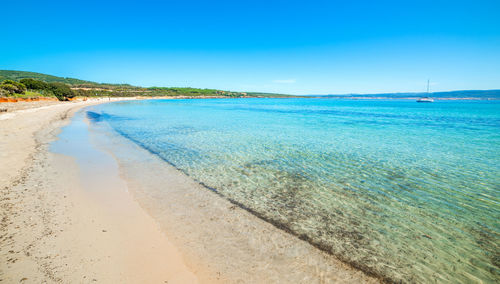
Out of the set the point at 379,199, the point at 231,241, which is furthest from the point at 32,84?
the point at 379,199

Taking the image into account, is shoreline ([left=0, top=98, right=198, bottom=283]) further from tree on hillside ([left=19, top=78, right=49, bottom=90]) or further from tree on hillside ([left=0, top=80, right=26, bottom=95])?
tree on hillside ([left=19, top=78, right=49, bottom=90])

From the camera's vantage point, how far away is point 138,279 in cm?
299

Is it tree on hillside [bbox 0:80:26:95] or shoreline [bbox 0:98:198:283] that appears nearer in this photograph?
shoreline [bbox 0:98:198:283]

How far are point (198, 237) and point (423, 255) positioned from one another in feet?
13.6

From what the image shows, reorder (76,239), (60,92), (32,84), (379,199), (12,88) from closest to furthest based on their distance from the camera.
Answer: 1. (76,239)
2. (379,199)
3. (12,88)
4. (32,84)
5. (60,92)

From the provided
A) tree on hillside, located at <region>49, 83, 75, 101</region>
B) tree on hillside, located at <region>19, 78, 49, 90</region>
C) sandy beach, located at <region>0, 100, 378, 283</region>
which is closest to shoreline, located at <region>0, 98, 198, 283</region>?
sandy beach, located at <region>0, 100, 378, 283</region>

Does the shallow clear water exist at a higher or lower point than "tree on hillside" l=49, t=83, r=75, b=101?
lower

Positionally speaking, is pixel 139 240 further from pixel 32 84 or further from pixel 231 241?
pixel 32 84

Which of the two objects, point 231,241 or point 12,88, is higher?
point 12,88

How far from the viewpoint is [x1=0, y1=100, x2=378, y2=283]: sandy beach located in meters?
3.13

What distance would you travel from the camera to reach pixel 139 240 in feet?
12.8

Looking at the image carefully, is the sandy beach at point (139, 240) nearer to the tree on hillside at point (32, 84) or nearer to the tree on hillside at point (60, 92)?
the tree on hillside at point (32, 84)

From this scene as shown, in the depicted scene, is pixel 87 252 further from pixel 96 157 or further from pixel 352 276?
pixel 96 157

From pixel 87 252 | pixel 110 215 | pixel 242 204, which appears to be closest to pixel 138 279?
pixel 87 252
